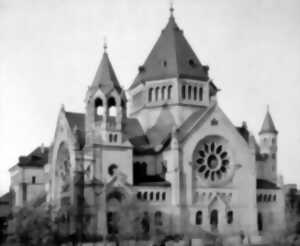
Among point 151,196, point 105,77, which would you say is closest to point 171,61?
point 105,77

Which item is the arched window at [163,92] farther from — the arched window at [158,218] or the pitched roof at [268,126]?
the arched window at [158,218]

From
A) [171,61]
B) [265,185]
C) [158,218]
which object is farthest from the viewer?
[171,61]

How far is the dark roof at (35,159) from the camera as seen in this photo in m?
91.1

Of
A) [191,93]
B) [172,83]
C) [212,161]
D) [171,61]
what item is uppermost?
[171,61]

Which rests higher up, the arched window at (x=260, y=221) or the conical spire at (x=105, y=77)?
the conical spire at (x=105, y=77)

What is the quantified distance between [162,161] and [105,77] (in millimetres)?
11480

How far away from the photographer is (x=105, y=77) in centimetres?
7831

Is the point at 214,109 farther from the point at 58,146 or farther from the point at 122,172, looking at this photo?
→ the point at 58,146

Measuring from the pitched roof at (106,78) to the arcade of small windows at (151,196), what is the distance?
11339mm

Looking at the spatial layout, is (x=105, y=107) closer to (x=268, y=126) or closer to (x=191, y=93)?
(x=191, y=93)

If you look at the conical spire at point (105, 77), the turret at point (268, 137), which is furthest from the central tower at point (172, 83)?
the conical spire at point (105, 77)

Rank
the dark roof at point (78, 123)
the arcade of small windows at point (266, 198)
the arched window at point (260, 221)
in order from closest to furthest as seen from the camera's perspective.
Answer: the dark roof at point (78, 123)
the arched window at point (260, 221)
the arcade of small windows at point (266, 198)

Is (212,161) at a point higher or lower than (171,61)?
lower

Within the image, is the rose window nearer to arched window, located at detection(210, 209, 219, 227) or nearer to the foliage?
arched window, located at detection(210, 209, 219, 227)
